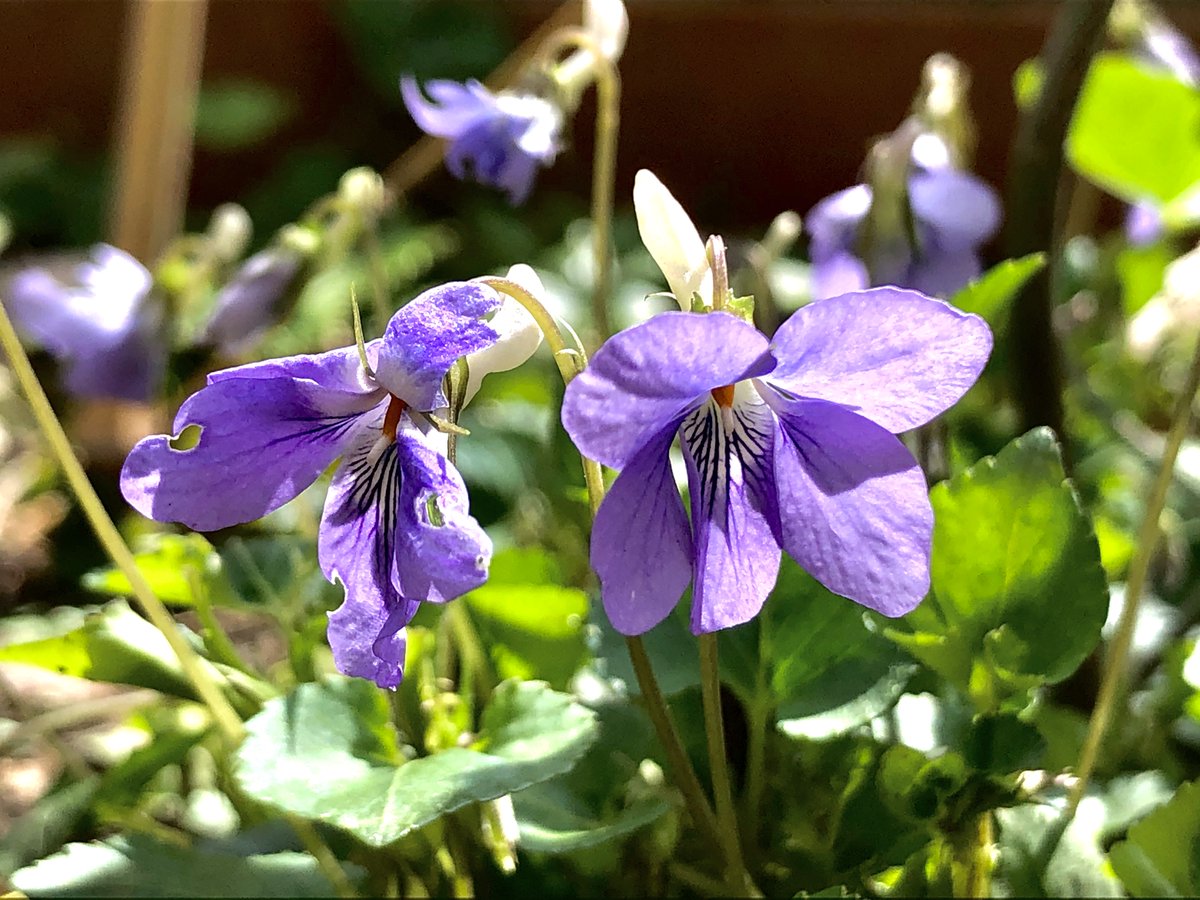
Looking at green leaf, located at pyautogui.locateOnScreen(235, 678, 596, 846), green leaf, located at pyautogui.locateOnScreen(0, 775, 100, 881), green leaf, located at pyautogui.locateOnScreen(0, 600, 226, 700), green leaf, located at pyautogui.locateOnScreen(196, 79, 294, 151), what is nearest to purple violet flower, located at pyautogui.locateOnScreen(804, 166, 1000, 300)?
green leaf, located at pyautogui.locateOnScreen(235, 678, 596, 846)

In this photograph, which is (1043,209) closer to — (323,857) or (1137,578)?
(1137,578)

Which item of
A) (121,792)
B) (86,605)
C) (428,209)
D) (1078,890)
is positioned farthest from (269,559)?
(428,209)

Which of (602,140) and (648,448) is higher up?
(602,140)

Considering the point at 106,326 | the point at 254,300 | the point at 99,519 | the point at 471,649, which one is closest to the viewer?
the point at 99,519

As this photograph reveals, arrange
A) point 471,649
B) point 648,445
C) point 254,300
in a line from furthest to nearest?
1. point 254,300
2. point 471,649
3. point 648,445

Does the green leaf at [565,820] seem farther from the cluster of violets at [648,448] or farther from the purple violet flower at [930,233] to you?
the purple violet flower at [930,233]

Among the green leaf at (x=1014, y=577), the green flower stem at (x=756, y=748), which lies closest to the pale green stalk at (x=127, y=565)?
the green flower stem at (x=756, y=748)

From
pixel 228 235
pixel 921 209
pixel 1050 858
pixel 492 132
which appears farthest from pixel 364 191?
pixel 1050 858
